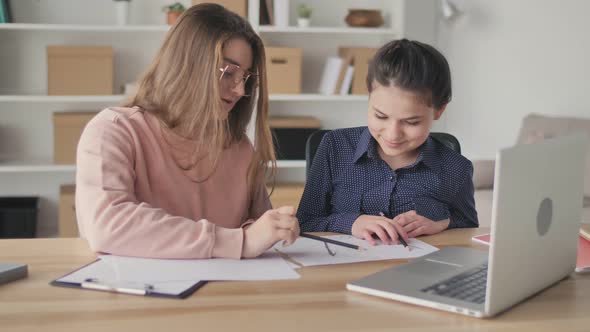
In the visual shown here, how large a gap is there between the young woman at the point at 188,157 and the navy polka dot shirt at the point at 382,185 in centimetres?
15

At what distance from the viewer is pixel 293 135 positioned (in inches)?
170

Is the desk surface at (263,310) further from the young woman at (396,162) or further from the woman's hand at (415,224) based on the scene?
the young woman at (396,162)

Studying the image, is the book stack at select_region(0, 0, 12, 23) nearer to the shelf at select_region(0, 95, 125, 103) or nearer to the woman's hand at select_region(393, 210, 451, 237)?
the shelf at select_region(0, 95, 125, 103)

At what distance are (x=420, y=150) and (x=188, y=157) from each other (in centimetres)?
57

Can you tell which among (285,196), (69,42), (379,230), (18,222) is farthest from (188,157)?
(69,42)

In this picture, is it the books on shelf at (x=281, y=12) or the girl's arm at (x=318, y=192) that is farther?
the books on shelf at (x=281, y=12)

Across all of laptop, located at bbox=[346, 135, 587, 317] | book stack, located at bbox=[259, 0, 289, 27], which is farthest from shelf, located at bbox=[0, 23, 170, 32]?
laptop, located at bbox=[346, 135, 587, 317]

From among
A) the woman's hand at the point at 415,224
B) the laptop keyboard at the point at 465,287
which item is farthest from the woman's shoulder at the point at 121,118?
the laptop keyboard at the point at 465,287

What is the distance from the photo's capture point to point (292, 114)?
463 cm

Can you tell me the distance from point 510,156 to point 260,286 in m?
0.45

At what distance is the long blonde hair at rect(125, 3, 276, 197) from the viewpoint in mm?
1664

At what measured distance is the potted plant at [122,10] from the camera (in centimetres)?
418

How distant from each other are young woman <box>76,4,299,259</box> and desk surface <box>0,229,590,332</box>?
5.8 inches

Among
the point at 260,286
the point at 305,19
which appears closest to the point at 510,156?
the point at 260,286
